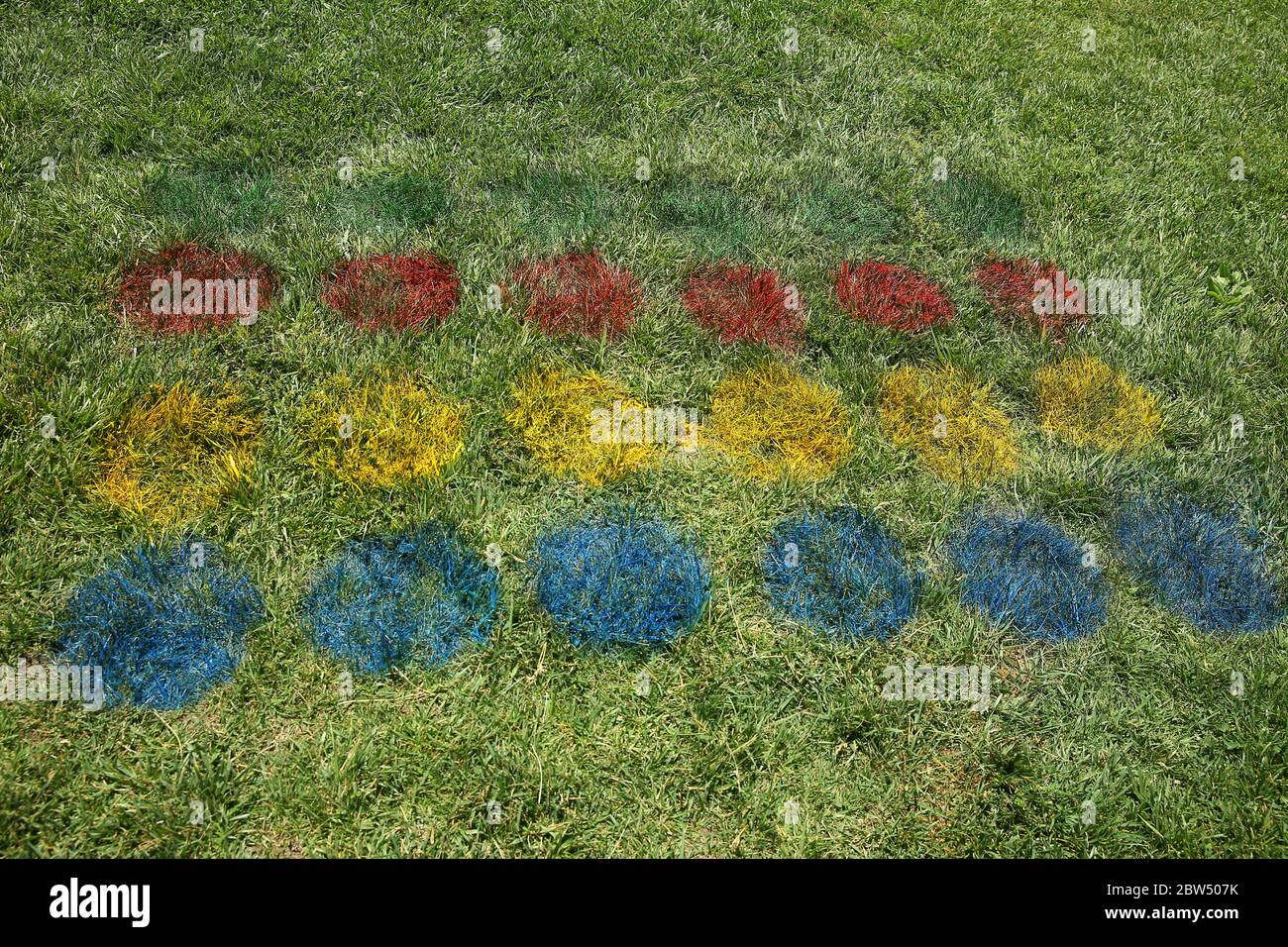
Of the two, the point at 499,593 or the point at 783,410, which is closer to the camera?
the point at 499,593

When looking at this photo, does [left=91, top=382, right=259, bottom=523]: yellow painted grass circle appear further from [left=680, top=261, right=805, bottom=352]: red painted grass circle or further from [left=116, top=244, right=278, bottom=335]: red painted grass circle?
[left=680, top=261, right=805, bottom=352]: red painted grass circle

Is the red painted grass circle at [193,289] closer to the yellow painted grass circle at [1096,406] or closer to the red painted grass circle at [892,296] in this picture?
the red painted grass circle at [892,296]

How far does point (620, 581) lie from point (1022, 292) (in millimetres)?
3613

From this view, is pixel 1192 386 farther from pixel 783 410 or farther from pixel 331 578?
pixel 331 578

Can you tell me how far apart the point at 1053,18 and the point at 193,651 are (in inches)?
384

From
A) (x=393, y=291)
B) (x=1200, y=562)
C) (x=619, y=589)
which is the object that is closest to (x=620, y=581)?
(x=619, y=589)

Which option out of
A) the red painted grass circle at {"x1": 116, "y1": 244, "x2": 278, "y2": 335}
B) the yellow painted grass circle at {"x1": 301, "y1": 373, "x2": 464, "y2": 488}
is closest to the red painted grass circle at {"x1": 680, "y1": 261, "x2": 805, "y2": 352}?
the yellow painted grass circle at {"x1": 301, "y1": 373, "x2": 464, "y2": 488}

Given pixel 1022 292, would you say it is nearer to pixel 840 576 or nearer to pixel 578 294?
pixel 840 576

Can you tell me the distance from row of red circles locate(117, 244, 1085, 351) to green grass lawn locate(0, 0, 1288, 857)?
0.14 metres

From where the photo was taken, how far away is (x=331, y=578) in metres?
3.53

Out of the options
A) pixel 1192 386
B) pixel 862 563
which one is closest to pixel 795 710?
pixel 862 563

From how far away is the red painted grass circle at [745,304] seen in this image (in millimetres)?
4805

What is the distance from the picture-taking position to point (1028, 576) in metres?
3.86
